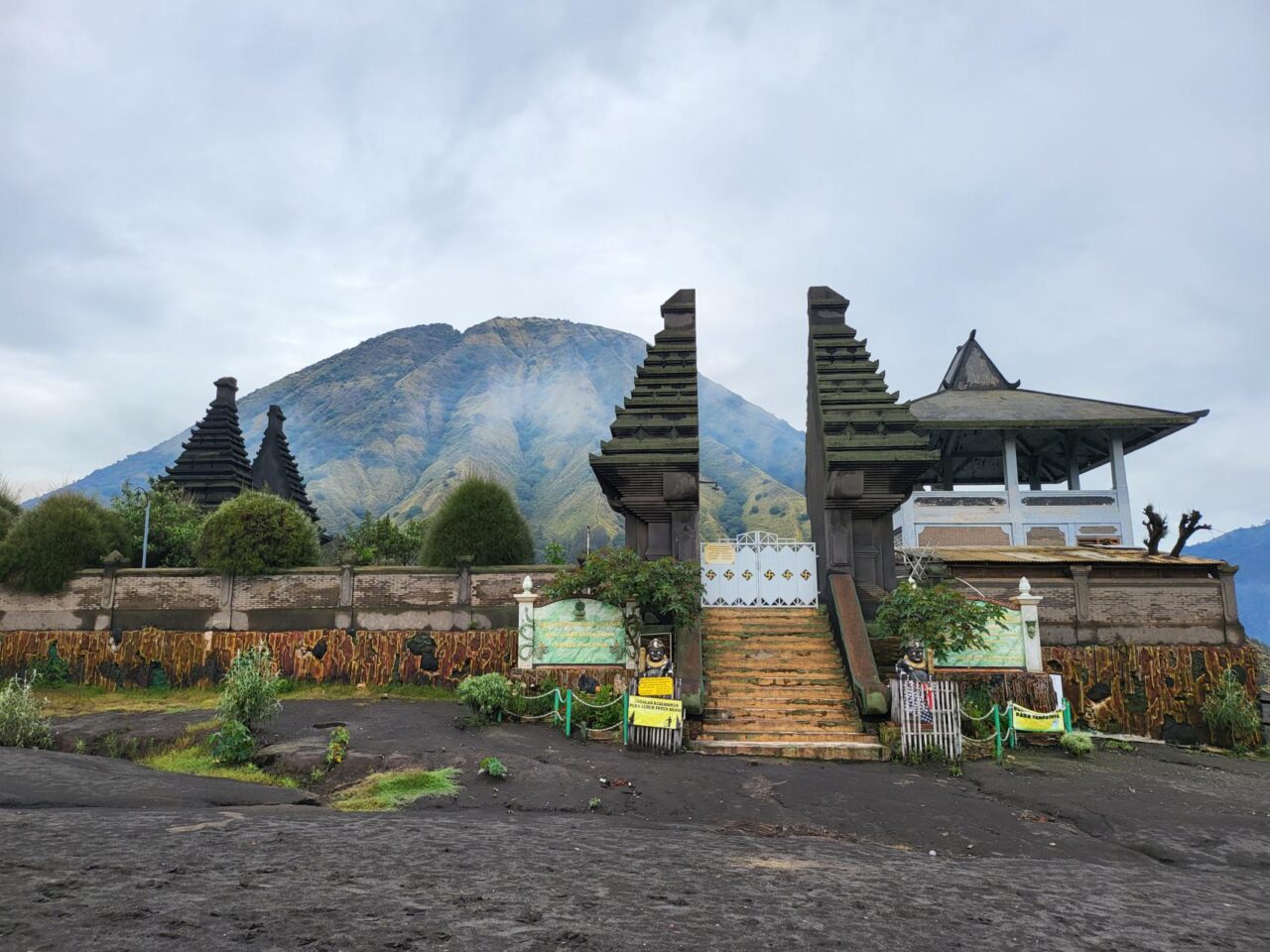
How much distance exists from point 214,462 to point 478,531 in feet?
55.4

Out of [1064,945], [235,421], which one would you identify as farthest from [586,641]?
[235,421]

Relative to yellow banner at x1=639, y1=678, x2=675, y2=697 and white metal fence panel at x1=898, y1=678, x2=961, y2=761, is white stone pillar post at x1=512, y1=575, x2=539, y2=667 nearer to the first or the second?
yellow banner at x1=639, y1=678, x2=675, y2=697

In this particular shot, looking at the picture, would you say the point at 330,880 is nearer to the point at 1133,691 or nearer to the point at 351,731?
the point at 351,731

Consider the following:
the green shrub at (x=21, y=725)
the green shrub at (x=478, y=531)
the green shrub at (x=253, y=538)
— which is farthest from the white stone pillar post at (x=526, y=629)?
the green shrub at (x=21, y=725)

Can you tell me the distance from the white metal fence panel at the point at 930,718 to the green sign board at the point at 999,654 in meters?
2.72

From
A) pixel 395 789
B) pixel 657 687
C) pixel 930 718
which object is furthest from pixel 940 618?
pixel 395 789

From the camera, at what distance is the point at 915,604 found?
42.8 ft

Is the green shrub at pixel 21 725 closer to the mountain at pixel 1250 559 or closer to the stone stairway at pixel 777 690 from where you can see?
the stone stairway at pixel 777 690

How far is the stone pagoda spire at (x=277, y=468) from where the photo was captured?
33.2 m

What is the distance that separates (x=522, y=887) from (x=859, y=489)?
12295 mm

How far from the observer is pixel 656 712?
37.6 feet

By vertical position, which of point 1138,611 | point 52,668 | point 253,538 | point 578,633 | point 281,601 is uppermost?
point 253,538

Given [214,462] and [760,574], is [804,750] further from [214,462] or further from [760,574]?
[214,462]

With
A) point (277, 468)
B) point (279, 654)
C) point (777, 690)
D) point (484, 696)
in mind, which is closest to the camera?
point (484, 696)
